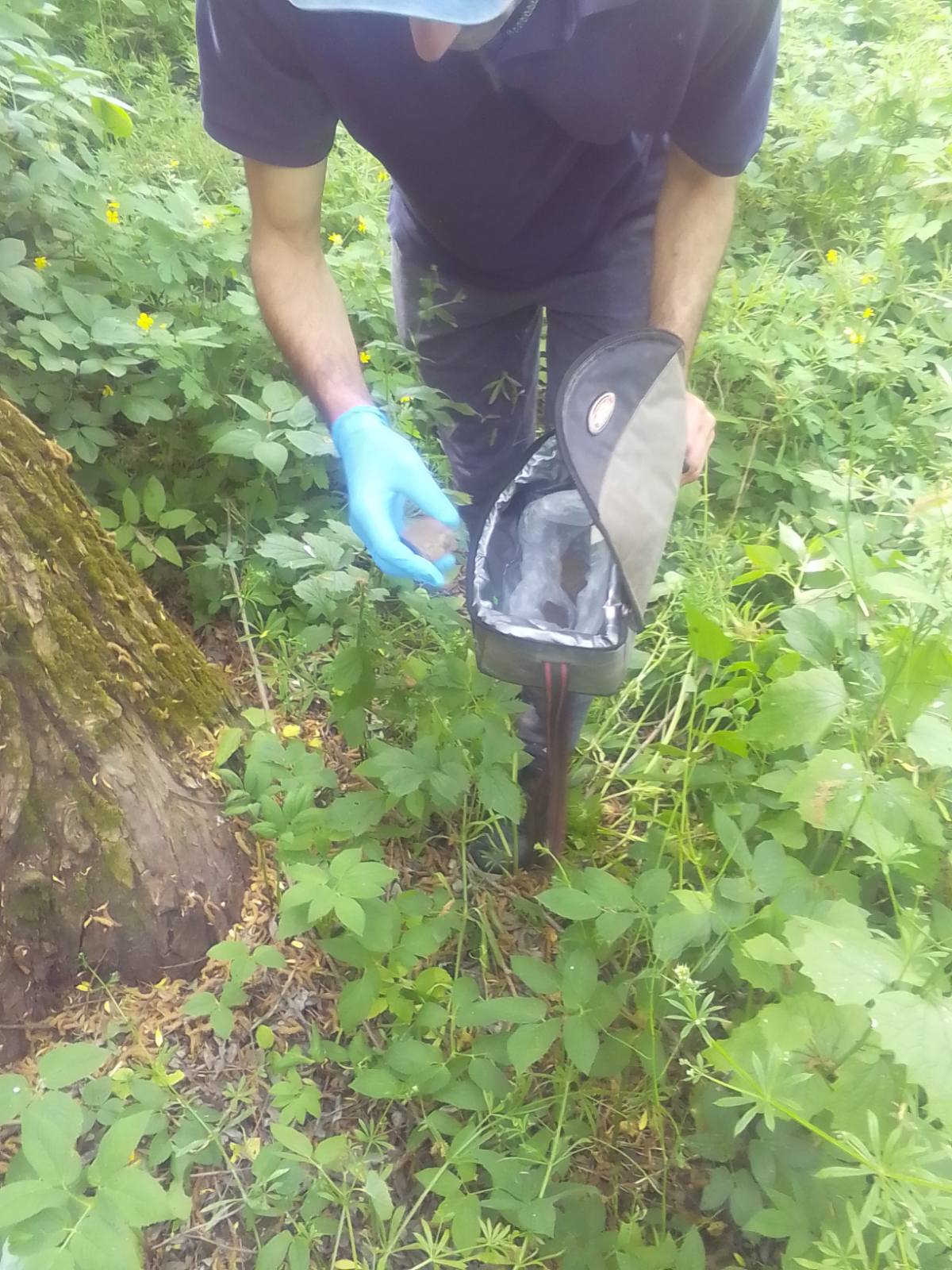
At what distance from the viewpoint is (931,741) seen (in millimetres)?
960

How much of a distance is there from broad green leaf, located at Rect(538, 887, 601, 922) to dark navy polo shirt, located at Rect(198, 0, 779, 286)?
3.91ft

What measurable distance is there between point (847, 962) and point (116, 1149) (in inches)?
30.8

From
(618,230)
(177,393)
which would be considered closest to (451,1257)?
(177,393)

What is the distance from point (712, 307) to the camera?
7.48ft

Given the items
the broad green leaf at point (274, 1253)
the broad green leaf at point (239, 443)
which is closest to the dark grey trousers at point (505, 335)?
the broad green leaf at point (239, 443)

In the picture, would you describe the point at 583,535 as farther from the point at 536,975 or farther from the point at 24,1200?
the point at 24,1200

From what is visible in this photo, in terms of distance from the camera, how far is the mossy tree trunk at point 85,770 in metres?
0.98

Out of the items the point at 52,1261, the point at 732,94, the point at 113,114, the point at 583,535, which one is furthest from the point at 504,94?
the point at 52,1261

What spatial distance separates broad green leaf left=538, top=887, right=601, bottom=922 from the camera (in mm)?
1068

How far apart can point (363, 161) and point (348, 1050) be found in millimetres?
2544

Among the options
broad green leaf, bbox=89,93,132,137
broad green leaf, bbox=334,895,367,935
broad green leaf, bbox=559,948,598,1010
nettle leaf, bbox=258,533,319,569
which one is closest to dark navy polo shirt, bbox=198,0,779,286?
broad green leaf, bbox=89,93,132,137

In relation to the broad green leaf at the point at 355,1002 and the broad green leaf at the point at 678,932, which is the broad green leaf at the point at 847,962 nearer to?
the broad green leaf at the point at 678,932

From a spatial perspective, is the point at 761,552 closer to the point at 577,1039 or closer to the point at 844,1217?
the point at 577,1039

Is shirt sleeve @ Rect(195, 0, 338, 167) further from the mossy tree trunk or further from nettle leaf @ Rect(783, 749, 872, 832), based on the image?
nettle leaf @ Rect(783, 749, 872, 832)
